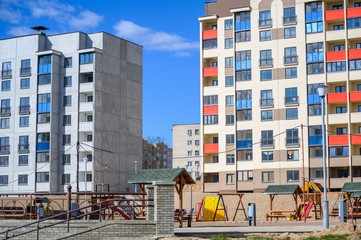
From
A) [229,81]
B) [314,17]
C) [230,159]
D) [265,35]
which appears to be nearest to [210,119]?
[229,81]

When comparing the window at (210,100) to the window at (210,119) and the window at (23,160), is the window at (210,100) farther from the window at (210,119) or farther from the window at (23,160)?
the window at (23,160)

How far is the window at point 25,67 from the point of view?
84.4 meters

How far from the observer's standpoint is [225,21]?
77188 millimetres

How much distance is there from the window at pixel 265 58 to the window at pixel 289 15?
4.36 m

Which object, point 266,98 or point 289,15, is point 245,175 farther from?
point 289,15

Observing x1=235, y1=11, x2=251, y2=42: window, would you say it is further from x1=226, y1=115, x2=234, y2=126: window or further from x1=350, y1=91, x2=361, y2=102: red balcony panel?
x1=350, y1=91, x2=361, y2=102: red balcony panel

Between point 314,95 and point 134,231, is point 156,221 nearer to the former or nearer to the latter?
point 134,231

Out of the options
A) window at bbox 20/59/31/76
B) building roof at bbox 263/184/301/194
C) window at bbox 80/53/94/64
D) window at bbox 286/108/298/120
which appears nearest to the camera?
building roof at bbox 263/184/301/194

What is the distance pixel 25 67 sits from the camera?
8481 centimetres

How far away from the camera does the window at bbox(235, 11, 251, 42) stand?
75.2 metres

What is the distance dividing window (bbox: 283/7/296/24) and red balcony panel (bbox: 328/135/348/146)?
1538 cm

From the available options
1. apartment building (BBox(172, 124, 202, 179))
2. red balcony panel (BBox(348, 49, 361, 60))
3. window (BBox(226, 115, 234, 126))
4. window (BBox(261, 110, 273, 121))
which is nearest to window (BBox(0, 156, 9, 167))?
window (BBox(226, 115, 234, 126))

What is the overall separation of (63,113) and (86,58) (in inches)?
334

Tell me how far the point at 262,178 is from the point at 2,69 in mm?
42428
